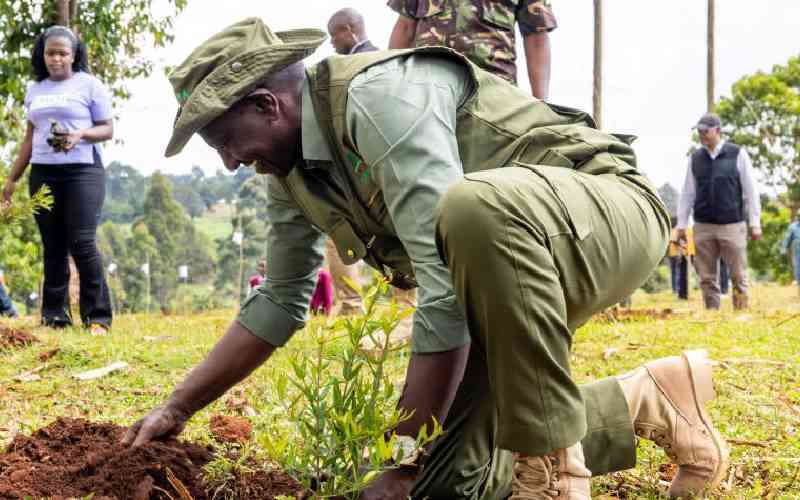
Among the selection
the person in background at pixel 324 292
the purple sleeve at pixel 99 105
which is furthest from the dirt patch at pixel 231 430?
the person in background at pixel 324 292

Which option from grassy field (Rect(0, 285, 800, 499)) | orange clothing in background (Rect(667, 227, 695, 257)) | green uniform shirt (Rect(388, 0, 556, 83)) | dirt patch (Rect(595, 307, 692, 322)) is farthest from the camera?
orange clothing in background (Rect(667, 227, 695, 257))

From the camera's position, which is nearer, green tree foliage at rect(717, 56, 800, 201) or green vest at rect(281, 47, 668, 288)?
green vest at rect(281, 47, 668, 288)

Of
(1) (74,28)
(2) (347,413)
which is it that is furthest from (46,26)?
(2) (347,413)

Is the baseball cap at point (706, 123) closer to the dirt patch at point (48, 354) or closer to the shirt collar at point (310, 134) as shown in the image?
the dirt patch at point (48, 354)

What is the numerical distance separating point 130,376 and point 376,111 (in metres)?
2.86

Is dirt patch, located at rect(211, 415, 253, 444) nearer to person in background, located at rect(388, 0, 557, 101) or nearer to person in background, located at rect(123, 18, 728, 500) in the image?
person in background, located at rect(123, 18, 728, 500)

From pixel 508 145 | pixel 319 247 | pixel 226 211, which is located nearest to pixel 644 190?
pixel 508 145

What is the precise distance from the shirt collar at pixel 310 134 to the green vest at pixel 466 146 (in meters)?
0.01

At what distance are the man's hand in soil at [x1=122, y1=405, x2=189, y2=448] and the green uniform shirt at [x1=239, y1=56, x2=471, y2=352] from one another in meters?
0.83

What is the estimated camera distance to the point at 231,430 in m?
2.85

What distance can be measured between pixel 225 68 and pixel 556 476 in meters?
1.23

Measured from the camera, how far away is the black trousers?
6031 mm

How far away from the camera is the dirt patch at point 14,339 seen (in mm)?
5215

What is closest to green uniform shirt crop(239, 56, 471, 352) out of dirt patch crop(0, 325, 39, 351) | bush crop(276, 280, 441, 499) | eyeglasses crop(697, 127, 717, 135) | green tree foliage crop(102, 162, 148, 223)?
bush crop(276, 280, 441, 499)
